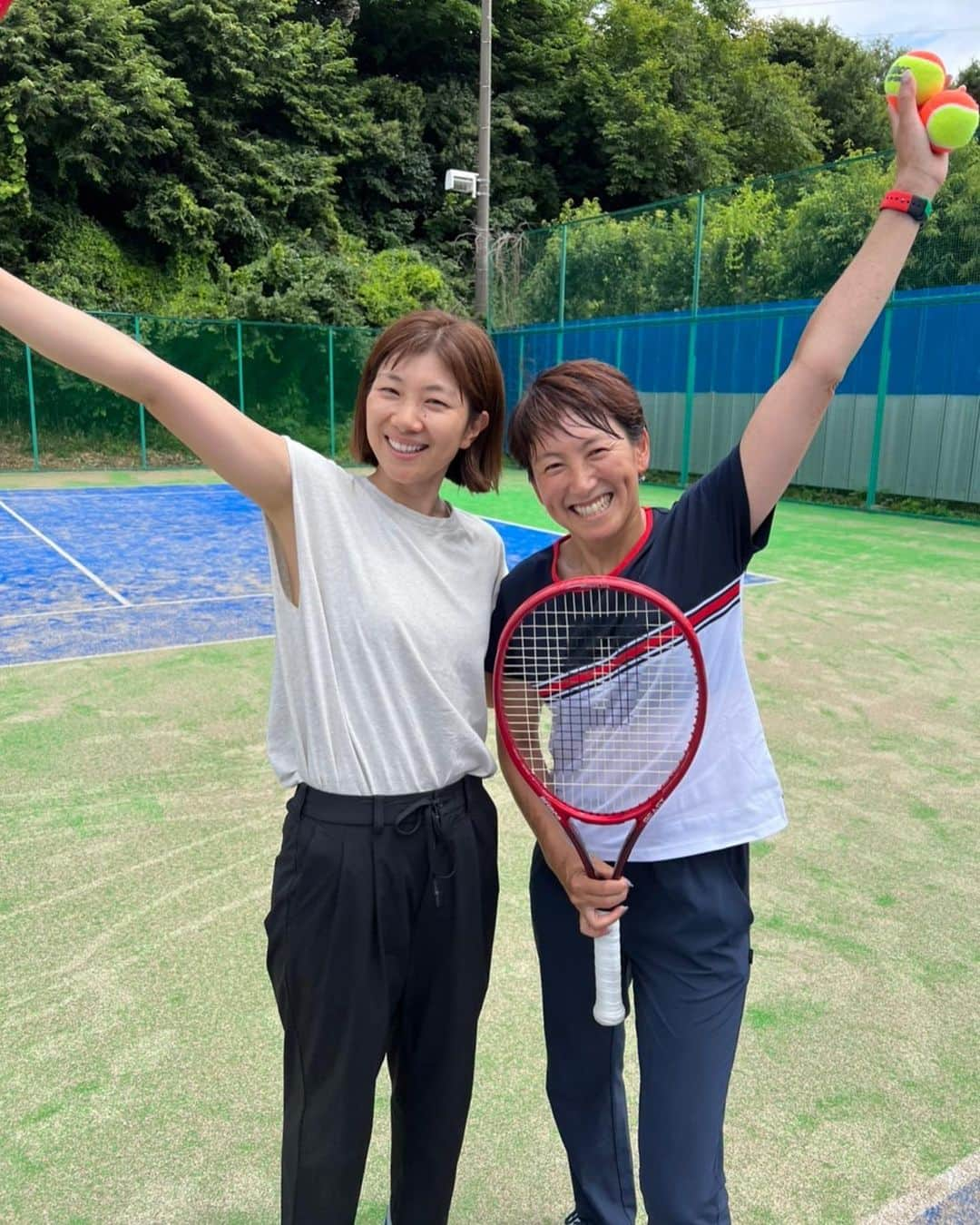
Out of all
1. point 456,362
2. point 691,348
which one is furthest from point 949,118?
point 691,348

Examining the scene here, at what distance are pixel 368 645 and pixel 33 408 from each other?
18239mm

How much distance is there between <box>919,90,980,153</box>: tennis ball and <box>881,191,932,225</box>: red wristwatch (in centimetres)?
8

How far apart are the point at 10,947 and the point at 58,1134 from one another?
2.75 ft

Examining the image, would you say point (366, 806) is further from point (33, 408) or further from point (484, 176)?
point (484, 176)

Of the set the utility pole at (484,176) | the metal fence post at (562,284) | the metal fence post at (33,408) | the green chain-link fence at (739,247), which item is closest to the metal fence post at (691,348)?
the green chain-link fence at (739,247)

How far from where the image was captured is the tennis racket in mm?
1601

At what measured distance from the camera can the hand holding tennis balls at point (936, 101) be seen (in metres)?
1.49

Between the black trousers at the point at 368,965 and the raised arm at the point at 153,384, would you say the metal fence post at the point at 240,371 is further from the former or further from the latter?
the black trousers at the point at 368,965

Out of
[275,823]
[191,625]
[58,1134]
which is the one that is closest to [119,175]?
[191,625]

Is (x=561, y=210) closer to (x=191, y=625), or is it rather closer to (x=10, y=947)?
(x=191, y=625)

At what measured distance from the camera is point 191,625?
22.0 feet

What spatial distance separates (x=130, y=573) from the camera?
8523mm

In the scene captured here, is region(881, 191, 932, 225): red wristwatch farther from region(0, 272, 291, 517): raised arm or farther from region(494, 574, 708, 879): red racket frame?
region(0, 272, 291, 517): raised arm

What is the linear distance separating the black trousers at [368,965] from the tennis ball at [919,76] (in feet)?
4.09
